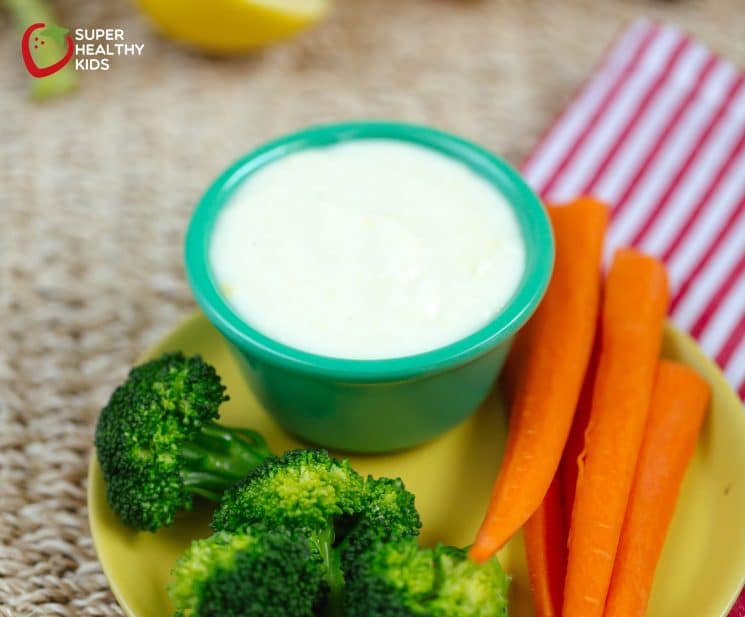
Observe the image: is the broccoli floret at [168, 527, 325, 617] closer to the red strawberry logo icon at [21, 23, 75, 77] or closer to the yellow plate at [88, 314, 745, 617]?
the yellow plate at [88, 314, 745, 617]

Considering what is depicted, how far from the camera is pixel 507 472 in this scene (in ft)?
5.21

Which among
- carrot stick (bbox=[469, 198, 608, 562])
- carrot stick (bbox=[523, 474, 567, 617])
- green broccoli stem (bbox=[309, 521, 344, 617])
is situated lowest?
green broccoli stem (bbox=[309, 521, 344, 617])

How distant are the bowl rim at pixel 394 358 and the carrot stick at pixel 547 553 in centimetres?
33

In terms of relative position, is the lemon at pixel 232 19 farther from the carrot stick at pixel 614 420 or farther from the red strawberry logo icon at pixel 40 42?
the carrot stick at pixel 614 420

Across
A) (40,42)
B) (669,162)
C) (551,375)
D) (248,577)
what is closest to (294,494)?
(248,577)

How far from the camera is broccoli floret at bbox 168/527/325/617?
4.10 ft

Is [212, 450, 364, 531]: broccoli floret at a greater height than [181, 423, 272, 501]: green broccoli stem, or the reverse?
[212, 450, 364, 531]: broccoli floret

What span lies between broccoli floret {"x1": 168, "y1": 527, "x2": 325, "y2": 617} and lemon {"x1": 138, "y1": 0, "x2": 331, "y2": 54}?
1.88 m

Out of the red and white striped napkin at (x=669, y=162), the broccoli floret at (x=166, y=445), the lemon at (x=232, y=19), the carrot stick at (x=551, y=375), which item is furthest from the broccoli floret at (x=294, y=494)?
the lemon at (x=232, y=19)

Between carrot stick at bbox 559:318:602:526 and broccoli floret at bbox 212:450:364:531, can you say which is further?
carrot stick at bbox 559:318:602:526

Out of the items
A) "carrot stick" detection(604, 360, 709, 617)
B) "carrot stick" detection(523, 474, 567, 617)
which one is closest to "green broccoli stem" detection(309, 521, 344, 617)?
"carrot stick" detection(523, 474, 567, 617)

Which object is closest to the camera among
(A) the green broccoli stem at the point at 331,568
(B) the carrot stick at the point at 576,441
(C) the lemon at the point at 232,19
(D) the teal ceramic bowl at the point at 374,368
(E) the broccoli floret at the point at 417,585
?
(E) the broccoli floret at the point at 417,585

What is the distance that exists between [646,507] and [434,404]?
414 mm

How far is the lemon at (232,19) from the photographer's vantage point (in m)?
2.72
